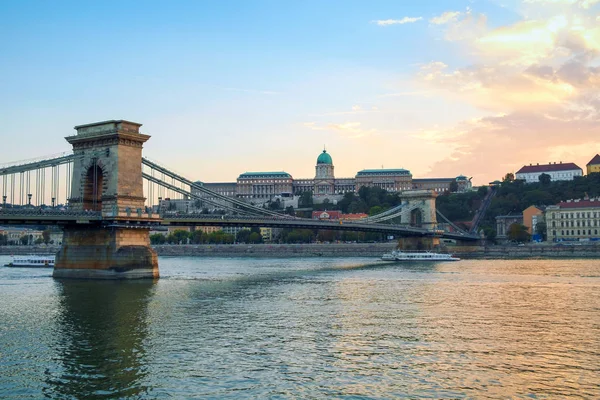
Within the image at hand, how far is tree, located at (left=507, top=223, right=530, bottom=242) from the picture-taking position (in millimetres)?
106438

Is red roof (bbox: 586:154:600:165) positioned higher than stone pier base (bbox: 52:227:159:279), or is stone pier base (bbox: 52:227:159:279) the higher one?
red roof (bbox: 586:154:600:165)

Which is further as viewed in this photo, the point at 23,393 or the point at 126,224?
the point at 126,224

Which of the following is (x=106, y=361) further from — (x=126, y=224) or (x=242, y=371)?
(x=126, y=224)

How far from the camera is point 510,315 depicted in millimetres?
27656

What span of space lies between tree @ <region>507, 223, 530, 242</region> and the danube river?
7063 cm

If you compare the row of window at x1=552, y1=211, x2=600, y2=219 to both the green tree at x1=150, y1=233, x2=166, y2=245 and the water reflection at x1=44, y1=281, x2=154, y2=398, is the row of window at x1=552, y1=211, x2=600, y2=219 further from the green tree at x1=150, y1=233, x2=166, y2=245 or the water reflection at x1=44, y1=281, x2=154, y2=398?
the water reflection at x1=44, y1=281, x2=154, y2=398

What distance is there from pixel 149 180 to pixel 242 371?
36201 millimetres

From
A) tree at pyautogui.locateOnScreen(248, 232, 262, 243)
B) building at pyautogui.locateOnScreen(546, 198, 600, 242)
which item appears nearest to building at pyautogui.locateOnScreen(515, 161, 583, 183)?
A: building at pyautogui.locateOnScreen(546, 198, 600, 242)

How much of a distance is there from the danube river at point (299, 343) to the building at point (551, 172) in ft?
411

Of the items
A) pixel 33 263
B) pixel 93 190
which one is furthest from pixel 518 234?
pixel 93 190

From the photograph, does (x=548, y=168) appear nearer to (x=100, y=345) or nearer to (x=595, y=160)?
(x=595, y=160)

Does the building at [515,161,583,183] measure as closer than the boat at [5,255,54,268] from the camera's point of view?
No

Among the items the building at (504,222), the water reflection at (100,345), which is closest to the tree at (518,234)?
the building at (504,222)

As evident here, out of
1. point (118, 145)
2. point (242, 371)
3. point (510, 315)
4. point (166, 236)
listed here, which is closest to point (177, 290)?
point (118, 145)
